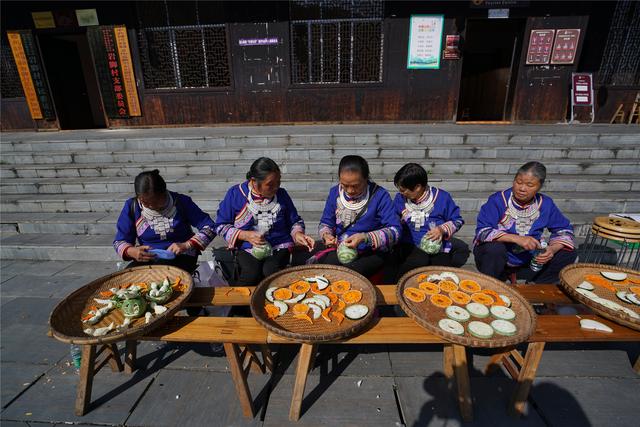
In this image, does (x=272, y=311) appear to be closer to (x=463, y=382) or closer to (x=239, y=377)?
(x=239, y=377)

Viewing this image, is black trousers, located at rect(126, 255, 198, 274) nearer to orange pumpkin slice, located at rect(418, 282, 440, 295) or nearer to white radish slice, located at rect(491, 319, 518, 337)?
orange pumpkin slice, located at rect(418, 282, 440, 295)

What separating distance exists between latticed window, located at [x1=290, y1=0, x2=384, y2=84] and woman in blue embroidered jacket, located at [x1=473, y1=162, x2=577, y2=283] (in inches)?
243

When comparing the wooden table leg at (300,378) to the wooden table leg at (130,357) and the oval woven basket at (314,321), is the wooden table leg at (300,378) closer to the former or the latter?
the oval woven basket at (314,321)

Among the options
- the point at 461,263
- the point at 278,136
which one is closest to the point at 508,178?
the point at 461,263

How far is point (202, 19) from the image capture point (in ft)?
25.6

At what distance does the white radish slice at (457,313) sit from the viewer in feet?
6.24

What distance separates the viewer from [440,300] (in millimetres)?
2098

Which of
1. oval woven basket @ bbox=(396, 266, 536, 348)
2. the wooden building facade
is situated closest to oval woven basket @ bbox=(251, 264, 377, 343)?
oval woven basket @ bbox=(396, 266, 536, 348)

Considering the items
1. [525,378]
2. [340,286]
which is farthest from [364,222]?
[525,378]

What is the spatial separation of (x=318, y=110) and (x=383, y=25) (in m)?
2.62

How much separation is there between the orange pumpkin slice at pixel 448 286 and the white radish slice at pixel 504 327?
0.39 meters

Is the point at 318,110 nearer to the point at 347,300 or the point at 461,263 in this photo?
the point at 461,263

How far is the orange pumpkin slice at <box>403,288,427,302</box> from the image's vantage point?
83.0 inches

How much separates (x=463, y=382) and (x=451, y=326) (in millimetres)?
506
